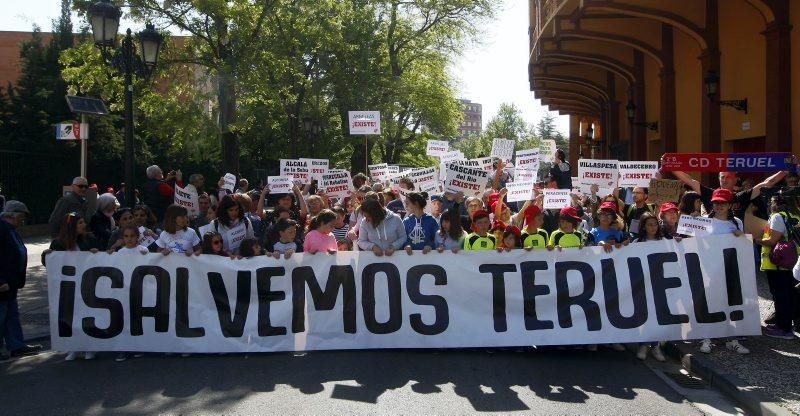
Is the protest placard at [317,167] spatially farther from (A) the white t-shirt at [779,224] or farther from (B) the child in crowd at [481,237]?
(A) the white t-shirt at [779,224]

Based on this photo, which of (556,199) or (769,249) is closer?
(769,249)

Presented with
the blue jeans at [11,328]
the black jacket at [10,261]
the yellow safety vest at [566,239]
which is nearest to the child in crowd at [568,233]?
the yellow safety vest at [566,239]

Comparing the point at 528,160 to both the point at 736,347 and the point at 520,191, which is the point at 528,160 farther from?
Result: the point at 736,347

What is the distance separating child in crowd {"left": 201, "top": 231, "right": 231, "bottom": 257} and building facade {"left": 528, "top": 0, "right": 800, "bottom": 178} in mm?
10351

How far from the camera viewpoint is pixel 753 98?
15688 mm

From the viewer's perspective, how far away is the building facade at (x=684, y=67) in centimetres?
A: 1402

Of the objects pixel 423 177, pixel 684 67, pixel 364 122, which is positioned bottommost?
pixel 423 177

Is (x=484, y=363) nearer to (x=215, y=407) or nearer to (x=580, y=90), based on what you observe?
(x=215, y=407)

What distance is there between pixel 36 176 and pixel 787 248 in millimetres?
21181

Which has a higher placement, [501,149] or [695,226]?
[501,149]

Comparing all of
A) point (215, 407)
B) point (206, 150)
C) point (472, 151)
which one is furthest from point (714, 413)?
point (472, 151)

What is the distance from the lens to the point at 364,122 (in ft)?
53.8

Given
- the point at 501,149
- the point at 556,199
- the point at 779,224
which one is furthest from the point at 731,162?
the point at 501,149

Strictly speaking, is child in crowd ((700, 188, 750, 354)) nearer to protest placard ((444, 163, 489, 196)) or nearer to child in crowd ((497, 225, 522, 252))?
child in crowd ((497, 225, 522, 252))
